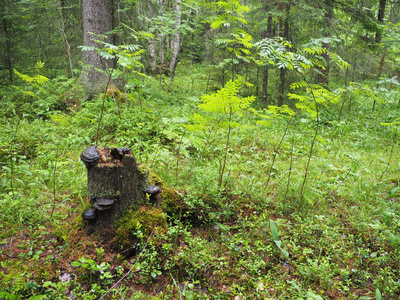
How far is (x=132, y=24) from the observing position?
8.48 meters

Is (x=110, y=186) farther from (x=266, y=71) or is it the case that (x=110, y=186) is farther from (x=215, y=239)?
(x=266, y=71)

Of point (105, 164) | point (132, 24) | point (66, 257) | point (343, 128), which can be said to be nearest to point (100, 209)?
point (105, 164)

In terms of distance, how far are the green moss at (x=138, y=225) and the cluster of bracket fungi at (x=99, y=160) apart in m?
0.24

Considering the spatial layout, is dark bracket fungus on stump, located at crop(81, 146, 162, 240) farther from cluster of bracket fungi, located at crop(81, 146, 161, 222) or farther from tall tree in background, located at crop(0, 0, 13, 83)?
tall tree in background, located at crop(0, 0, 13, 83)

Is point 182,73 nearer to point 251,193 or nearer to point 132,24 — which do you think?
point 132,24

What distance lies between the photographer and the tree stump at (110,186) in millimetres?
2416

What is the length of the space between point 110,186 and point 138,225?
54 cm

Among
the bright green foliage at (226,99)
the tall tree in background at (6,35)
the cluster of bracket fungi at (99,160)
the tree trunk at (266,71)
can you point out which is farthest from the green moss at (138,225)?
the tall tree in background at (6,35)

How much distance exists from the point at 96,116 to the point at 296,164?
5074mm

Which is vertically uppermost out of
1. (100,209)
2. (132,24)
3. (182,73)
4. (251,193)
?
(132,24)

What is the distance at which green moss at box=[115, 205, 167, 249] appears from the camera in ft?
8.05

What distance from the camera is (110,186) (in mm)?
2482

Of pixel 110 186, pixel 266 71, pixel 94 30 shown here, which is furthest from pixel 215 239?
pixel 266 71

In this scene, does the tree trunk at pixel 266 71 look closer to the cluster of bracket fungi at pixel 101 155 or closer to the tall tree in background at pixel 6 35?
the cluster of bracket fungi at pixel 101 155
